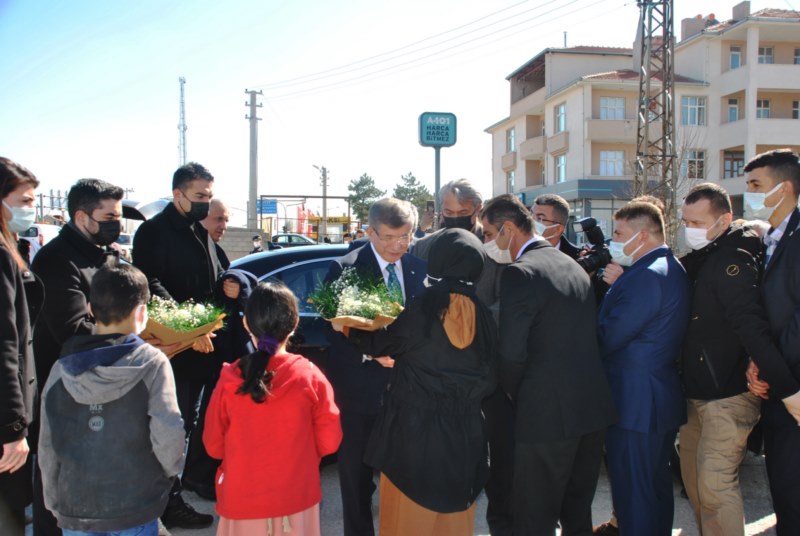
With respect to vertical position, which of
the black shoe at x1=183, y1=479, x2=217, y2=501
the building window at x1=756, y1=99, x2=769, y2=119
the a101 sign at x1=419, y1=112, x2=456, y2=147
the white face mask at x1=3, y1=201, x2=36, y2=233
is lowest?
the black shoe at x1=183, y1=479, x2=217, y2=501

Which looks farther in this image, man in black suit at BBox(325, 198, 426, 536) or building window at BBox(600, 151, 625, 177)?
building window at BBox(600, 151, 625, 177)

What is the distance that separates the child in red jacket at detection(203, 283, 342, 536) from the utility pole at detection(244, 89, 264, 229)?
2971 cm

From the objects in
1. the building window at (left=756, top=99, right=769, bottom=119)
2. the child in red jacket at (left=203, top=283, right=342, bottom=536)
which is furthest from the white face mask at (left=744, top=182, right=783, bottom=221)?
the building window at (left=756, top=99, right=769, bottom=119)

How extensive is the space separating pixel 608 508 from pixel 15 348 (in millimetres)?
3855

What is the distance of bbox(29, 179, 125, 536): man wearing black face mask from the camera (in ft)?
10.1

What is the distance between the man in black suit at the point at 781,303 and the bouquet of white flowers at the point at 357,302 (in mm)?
2044

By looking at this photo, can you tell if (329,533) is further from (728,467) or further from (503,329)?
(728,467)

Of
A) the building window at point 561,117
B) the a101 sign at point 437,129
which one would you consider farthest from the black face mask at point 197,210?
the building window at point 561,117

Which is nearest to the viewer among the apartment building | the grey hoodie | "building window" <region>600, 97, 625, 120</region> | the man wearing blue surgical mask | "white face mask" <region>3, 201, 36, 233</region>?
the grey hoodie

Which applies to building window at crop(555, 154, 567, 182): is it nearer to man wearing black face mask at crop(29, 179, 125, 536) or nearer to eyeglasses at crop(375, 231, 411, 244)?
eyeglasses at crop(375, 231, 411, 244)

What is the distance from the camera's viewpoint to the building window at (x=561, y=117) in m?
38.9

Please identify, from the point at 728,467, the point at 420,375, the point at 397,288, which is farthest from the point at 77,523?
the point at 728,467

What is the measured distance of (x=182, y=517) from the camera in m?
3.85

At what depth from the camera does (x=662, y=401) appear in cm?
326
